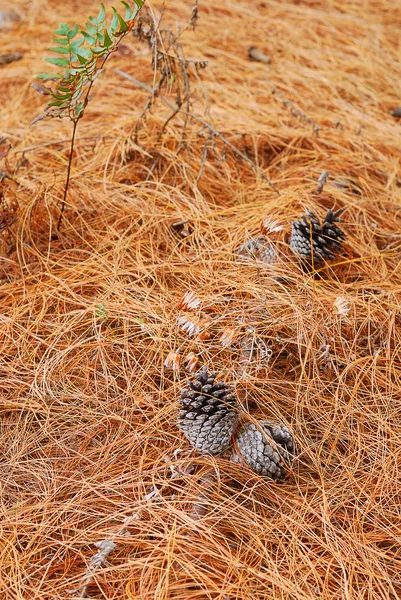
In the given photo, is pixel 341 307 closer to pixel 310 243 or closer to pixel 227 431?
pixel 310 243

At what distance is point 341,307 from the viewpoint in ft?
6.89

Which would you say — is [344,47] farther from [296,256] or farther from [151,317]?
[151,317]

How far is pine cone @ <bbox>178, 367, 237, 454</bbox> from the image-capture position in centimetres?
171

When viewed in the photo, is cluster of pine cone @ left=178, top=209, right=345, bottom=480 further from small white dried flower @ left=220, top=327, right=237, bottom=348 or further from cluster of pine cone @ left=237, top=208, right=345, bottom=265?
cluster of pine cone @ left=237, top=208, right=345, bottom=265

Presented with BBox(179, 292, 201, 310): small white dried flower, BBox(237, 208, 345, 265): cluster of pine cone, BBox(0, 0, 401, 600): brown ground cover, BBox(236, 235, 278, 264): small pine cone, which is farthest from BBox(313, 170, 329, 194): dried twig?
BBox(179, 292, 201, 310): small white dried flower

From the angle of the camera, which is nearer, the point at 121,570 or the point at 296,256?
the point at 121,570

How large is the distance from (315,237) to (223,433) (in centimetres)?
86

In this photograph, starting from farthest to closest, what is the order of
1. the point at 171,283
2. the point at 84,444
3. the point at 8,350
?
1. the point at 171,283
2. the point at 8,350
3. the point at 84,444

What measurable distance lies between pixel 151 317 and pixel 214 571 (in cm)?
86

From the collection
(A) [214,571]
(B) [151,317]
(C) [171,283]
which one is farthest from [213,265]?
(A) [214,571]

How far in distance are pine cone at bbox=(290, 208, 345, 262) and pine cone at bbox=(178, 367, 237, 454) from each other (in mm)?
734

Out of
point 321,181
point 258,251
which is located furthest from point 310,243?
point 321,181

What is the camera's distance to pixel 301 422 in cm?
188

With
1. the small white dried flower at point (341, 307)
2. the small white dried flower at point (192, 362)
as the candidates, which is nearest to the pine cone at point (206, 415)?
Answer: the small white dried flower at point (192, 362)
